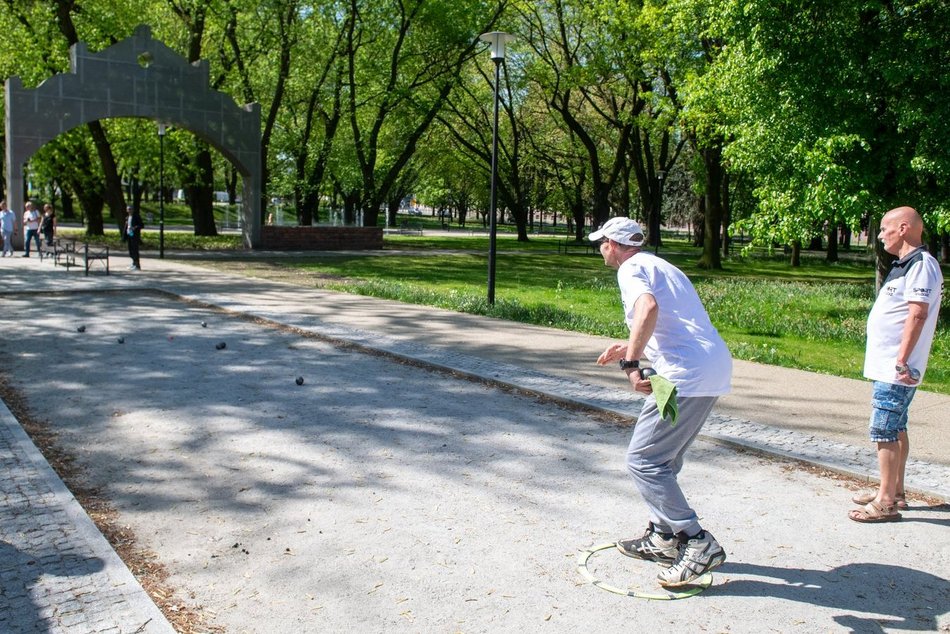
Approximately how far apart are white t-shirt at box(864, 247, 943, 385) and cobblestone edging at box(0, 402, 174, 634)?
4114 millimetres

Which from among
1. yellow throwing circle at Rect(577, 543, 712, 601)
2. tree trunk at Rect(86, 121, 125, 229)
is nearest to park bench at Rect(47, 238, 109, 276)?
tree trunk at Rect(86, 121, 125, 229)

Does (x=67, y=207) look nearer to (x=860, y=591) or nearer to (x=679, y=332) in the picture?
(x=679, y=332)

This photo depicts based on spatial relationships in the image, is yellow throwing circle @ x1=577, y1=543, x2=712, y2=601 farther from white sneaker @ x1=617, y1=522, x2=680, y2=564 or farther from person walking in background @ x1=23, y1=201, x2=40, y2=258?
person walking in background @ x1=23, y1=201, x2=40, y2=258

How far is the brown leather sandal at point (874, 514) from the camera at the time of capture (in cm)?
505

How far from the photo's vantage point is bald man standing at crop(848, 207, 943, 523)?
15.6ft

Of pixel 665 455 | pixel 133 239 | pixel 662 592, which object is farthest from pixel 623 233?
pixel 133 239

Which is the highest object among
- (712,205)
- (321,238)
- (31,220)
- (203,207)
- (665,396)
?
(203,207)

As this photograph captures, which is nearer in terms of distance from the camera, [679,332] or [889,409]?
[679,332]

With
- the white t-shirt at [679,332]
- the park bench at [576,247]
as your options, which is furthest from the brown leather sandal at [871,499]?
the park bench at [576,247]

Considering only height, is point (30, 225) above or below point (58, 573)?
above

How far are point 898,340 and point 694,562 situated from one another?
1948 millimetres

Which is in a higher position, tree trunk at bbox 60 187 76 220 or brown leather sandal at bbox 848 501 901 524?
tree trunk at bbox 60 187 76 220

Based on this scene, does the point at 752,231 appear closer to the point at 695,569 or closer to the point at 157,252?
the point at 695,569

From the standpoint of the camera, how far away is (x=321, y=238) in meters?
32.8
